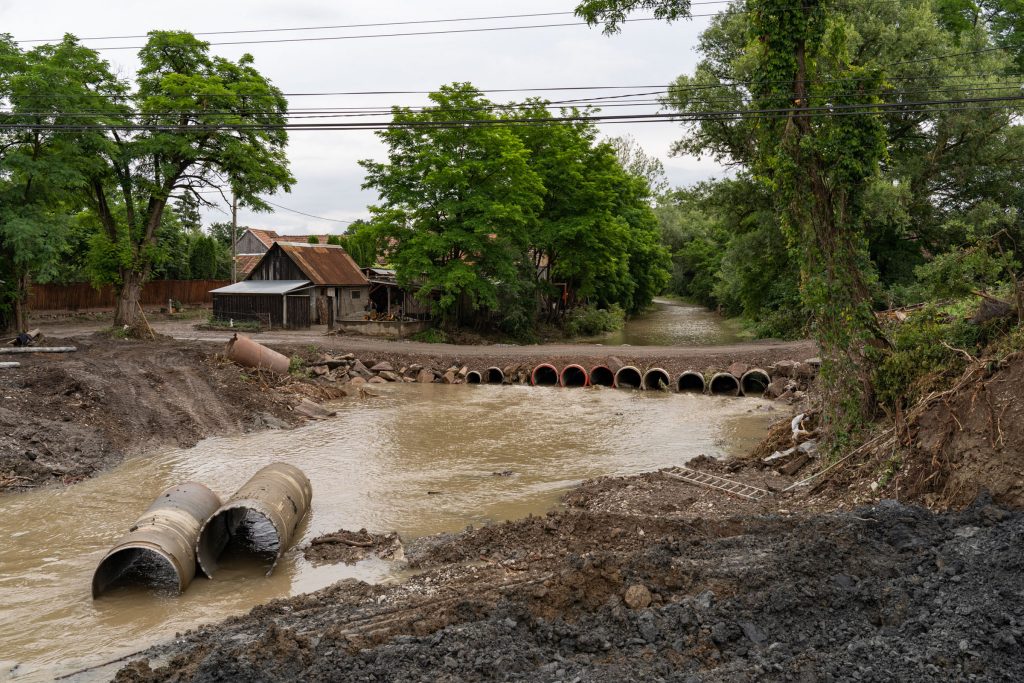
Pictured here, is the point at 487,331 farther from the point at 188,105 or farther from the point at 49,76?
the point at 49,76

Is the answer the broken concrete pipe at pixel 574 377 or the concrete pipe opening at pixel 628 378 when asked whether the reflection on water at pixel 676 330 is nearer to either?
the concrete pipe opening at pixel 628 378

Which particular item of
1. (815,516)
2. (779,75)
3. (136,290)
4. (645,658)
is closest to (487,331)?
(136,290)

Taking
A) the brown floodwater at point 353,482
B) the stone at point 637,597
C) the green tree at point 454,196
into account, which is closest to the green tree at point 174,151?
the green tree at point 454,196

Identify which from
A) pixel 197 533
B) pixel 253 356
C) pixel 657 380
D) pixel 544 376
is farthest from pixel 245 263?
pixel 197 533

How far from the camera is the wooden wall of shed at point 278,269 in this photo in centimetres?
3784

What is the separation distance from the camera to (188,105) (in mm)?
26531

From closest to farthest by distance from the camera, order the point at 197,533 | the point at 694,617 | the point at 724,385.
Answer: the point at 694,617, the point at 197,533, the point at 724,385

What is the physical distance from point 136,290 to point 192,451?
15395 mm

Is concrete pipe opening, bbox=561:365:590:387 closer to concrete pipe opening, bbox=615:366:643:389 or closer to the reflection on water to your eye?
concrete pipe opening, bbox=615:366:643:389

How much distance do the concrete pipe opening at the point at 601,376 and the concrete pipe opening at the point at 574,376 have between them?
329 mm

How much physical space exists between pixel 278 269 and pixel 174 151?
1180cm

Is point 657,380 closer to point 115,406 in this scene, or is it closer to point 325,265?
point 115,406

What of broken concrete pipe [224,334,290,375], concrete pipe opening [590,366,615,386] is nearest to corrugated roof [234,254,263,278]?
broken concrete pipe [224,334,290,375]

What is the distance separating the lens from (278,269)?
38.3 meters
